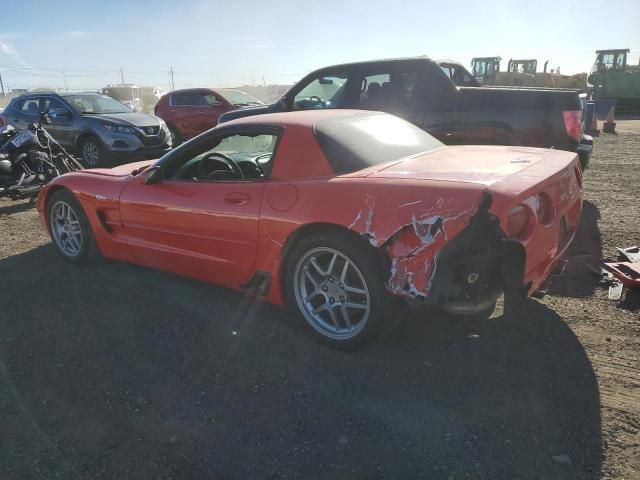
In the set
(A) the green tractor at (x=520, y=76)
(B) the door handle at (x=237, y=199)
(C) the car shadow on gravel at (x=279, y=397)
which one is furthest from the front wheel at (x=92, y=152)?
(A) the green tractor at (x=520, y=76)

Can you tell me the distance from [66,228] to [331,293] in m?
2.97

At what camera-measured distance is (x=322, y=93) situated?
680cm

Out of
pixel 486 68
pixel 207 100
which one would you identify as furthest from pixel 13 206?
pixel 486 68

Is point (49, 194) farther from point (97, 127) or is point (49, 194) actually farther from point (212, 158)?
point (97, 127)

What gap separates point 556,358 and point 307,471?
5.34 ft

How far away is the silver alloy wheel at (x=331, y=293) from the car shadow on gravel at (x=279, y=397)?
6.3 inches

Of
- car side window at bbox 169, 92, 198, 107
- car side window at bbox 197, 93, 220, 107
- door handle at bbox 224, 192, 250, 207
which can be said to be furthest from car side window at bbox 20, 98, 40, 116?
door handle at bbox 224, 192, 250, 207

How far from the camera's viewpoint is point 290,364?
2.90m

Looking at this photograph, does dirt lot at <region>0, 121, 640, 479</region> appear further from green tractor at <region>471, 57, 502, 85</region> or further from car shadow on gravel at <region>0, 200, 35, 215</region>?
green tractor at <region>471, 57, 502, 85</region>

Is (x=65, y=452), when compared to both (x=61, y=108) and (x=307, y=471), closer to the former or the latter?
(x=307, y=471)

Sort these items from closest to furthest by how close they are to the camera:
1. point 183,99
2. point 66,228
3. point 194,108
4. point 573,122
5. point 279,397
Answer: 1. point 279,397
2. point 66,228
3. point 573,122
4. point 194,108
5. point 183,99

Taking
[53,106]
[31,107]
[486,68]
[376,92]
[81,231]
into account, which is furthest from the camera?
[486,68]

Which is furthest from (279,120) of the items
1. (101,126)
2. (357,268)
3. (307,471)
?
(101,126)

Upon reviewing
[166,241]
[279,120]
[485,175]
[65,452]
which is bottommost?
[65,452]
